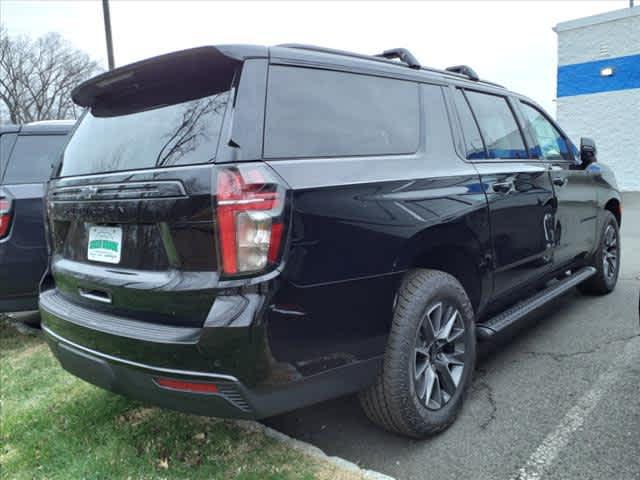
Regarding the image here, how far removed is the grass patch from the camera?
2334 mm

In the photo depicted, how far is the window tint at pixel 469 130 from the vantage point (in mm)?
3010

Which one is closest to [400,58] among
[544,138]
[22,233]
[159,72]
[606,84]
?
[159,72]

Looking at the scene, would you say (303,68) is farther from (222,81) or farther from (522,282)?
(522,282)

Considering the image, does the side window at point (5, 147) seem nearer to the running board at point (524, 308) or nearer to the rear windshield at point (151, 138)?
the rear windshield at point (151, 138)

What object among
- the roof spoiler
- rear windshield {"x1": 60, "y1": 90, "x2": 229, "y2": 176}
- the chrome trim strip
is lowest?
the chrome trim strip

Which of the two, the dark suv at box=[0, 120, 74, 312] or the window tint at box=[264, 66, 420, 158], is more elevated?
the window tint at box=[264, 66, 420, 158]

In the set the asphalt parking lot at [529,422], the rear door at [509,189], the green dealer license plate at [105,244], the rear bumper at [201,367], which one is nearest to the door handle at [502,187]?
the rear door at [509,189]

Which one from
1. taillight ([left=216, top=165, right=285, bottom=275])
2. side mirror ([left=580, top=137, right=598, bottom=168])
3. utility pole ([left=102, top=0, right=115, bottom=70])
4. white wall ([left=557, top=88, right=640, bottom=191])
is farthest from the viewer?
white wall ([left=557, top=88, right=640, bottom=191])

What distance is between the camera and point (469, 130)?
10.1 ft

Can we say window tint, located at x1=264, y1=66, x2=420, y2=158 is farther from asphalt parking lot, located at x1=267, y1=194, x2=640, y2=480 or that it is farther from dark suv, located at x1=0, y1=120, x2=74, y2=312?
dark suv, located at x1=0, y1=120, x2=74, y2=312

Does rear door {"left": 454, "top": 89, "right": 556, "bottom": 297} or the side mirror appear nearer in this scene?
rear door {"left": 454, "top": 89, "right": 556, "bottom": 297}

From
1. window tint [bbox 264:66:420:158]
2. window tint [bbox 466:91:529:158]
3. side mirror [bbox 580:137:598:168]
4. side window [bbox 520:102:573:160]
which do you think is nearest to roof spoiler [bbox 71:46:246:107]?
window tint [bbox 264:66:420:158]

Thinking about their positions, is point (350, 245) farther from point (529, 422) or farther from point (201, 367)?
point (529, 422)

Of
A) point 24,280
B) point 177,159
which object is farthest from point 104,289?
point 24,280
